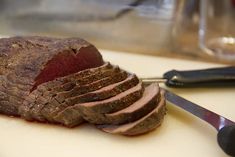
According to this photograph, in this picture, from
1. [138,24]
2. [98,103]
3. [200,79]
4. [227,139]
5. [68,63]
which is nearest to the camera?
[227,139]

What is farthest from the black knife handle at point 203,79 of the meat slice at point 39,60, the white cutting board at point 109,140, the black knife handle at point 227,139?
the black knife handle at point 227,139

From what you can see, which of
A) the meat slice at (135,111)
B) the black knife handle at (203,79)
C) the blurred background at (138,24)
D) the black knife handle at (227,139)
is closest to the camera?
the black knife handle at (227,139)

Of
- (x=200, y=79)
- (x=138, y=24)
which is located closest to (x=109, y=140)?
(x=200, y=79)

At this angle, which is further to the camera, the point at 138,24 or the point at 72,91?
the point at 138,24

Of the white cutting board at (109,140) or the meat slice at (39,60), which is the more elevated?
the meat slice at (39,60)

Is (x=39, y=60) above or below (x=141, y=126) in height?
above

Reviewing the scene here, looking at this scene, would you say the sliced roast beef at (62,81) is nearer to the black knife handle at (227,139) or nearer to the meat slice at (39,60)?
the meat slice at (39,60)

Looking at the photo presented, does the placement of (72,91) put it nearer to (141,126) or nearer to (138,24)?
(141,126)
